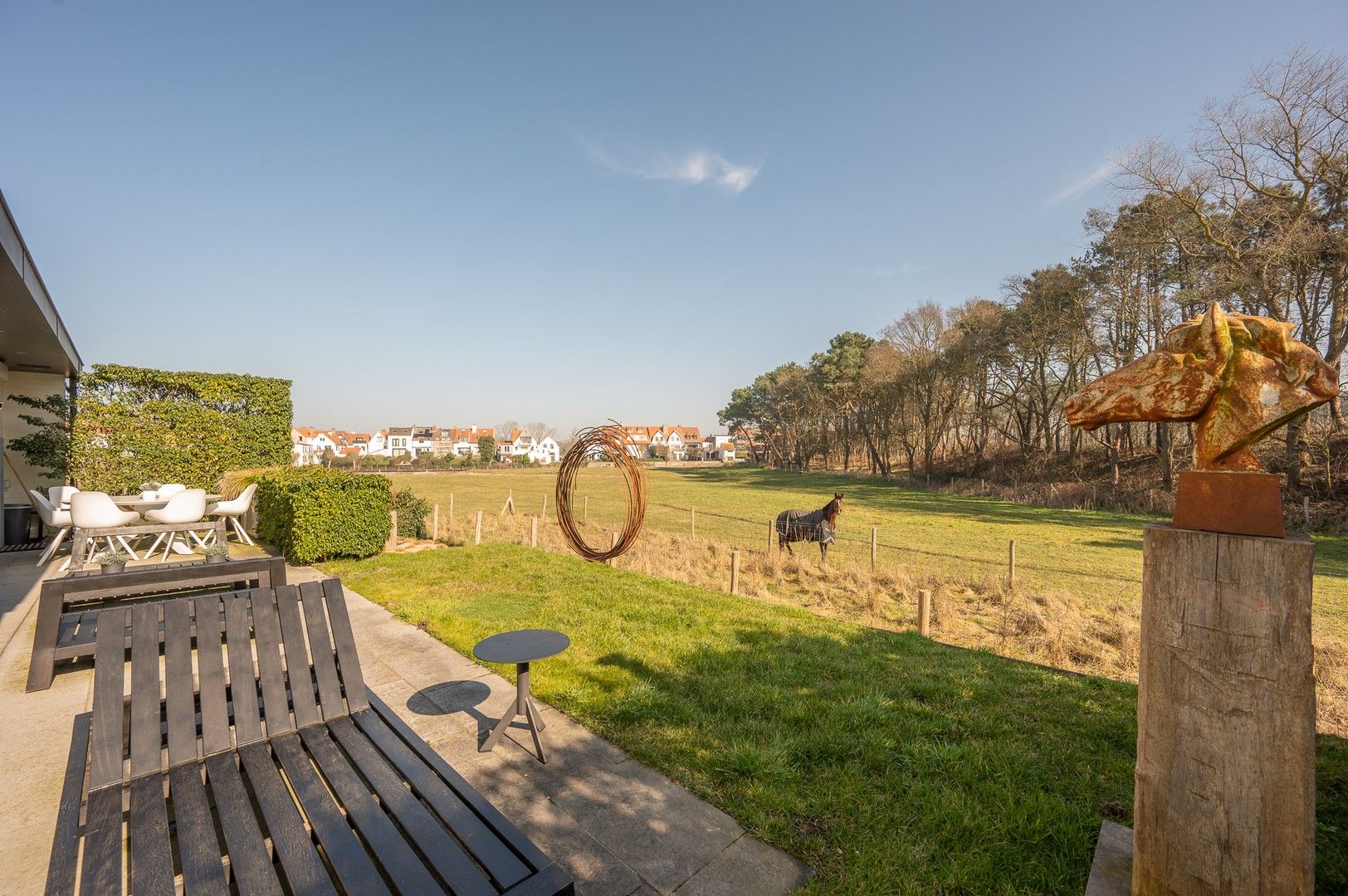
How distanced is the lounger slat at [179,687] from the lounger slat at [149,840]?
5.7 inches

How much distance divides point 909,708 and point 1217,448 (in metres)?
2.85

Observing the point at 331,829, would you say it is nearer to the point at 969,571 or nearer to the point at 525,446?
the point at 969,571

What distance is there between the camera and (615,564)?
31.6ft

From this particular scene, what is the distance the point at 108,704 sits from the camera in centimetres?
238

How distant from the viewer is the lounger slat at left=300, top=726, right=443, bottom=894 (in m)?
1.77

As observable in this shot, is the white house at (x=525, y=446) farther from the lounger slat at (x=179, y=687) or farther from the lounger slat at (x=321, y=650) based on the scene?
the lounger slat at (x=179, y=687)

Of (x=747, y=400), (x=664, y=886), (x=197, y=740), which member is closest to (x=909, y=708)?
(x=664, y=886)

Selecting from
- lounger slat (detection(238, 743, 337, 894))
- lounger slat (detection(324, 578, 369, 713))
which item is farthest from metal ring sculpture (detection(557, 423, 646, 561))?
lounger slat (detection(238, 743, 337, 894))

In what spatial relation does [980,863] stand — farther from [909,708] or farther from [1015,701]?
[1015,701]

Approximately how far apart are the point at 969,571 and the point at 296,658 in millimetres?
10878

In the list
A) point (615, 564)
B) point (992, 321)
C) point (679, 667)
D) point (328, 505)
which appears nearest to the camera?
point (679, 667)

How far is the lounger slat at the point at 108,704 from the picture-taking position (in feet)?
7.26

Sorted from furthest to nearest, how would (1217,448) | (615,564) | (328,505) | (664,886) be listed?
(615,564) < (328,505) < (664,886) < (1217,448)

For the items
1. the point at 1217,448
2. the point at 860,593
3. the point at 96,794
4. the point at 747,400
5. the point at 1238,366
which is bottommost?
the point at 860,593
